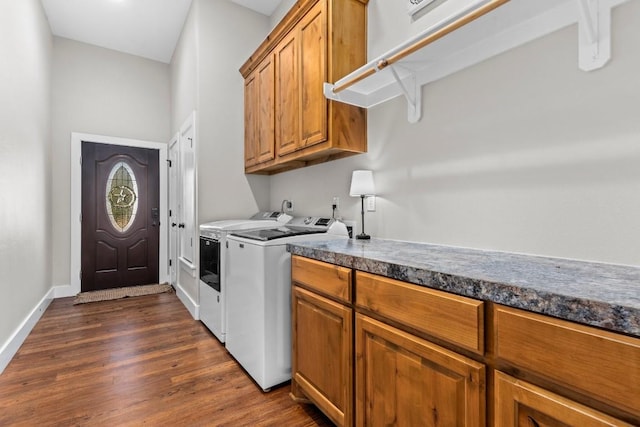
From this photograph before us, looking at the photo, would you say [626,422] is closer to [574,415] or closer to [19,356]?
[574,415]

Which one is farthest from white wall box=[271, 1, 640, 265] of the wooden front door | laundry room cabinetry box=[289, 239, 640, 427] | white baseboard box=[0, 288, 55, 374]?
the wooden front door

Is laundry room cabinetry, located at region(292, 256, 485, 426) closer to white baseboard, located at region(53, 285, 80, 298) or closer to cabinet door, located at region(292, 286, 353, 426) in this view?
cabinet door, located at region(292, 286, 353, 426)

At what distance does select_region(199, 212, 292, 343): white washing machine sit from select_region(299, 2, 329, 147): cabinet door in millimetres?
851

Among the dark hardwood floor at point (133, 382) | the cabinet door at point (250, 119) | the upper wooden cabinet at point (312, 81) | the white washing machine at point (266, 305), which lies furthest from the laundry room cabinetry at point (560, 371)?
the cabinet door at point (250, 119)

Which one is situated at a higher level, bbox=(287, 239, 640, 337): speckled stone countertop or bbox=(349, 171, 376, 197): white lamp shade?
bbox=(349, 171, 376, 197): white lamp shade

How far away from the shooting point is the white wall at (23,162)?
2.15 metres

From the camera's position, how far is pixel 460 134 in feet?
5.20

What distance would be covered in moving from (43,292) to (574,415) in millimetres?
4437

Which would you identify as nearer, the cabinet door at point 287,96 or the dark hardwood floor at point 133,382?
the dark hardwood floor at point 133,382

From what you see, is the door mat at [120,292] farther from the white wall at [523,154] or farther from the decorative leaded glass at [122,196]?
the white wall at [523,154]

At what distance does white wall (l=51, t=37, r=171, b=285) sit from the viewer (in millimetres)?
3918

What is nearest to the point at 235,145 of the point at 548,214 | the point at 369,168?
the point at 369,168

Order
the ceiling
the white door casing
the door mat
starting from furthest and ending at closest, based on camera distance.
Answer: the white door casing
the door mat
the ceiling

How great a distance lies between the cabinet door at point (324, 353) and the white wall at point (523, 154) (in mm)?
703
